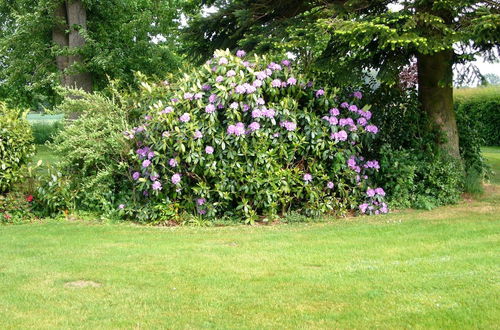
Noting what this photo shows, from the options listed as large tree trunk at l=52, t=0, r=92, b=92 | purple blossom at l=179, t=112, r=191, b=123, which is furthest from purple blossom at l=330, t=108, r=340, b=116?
large tree trunk at l=52, t=0, r=92, b=92

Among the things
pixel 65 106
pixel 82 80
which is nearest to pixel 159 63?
pixel 82 80

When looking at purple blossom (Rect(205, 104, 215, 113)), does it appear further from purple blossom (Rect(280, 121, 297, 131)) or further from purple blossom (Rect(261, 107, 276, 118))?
purple blossom (Rect(280, 121, 297, 131))

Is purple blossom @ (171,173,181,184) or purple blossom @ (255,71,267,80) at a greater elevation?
purple blossom @ (255,71,267,80)

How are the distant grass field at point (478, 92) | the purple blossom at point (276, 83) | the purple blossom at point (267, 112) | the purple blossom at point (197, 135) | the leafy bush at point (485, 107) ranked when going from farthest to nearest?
the distant grass field at point (478, 92), the leafy bush at point (485, 107), the purple blossom at point (276, 83), the purple blossom at point (267, 112), the purple blossom at point (197, 135)

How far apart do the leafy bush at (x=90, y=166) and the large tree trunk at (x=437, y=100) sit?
532 cm

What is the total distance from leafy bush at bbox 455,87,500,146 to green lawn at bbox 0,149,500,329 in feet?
52.8

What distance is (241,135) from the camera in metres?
7.85

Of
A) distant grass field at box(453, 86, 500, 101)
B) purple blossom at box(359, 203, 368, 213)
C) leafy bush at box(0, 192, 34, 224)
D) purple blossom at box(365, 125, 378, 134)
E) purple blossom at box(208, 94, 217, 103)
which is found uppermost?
distant grass field at box(453, 86, 500, 101)

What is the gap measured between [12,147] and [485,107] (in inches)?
760

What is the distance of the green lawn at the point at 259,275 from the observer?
160 inches

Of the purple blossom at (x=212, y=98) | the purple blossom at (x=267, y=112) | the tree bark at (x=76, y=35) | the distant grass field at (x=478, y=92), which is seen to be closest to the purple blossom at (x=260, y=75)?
the purple blossom at (x=267, y=112)

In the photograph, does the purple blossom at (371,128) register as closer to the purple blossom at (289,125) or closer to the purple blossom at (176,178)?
the purple blossom at (289,125)

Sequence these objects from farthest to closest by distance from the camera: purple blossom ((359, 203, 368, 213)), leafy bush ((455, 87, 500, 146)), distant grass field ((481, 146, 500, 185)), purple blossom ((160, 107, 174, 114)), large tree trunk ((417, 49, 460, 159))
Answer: leafy bush ((455, 87, 500, 146)) → distant grass field ((481, 146, 500, 185)) → large tree trunk ((417, 49, 460, 159)) → purple blossom ((359, 203, 368, 213)) → purple blossom ((160, 107, 174, 114))

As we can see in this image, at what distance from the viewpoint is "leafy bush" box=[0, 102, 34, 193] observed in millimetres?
8898
